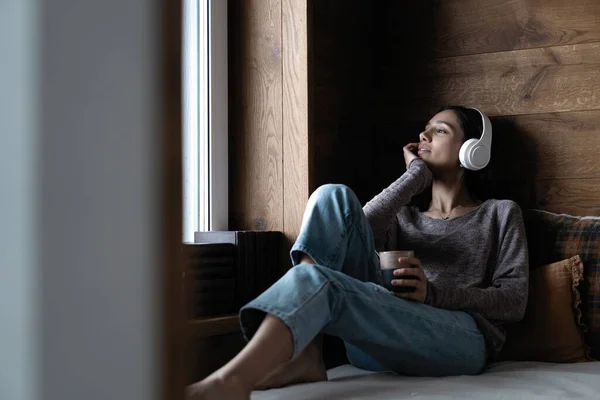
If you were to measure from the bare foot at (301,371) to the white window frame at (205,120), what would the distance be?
2.14 feet

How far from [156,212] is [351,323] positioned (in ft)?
4.00

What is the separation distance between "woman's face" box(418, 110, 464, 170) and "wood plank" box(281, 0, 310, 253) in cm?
34

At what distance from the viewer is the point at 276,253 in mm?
2164

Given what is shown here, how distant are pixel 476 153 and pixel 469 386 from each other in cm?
74

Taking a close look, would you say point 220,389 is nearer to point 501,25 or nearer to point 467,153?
point 467,153

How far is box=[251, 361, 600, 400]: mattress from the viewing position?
4.90ft

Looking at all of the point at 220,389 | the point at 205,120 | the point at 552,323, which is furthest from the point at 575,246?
the point at 220,389

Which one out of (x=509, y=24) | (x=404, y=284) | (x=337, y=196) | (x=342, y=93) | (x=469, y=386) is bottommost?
(x=469, y=386)

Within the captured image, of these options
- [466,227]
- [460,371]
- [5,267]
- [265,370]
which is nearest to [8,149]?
[5,267]

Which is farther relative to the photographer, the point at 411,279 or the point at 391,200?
the point at 391,200

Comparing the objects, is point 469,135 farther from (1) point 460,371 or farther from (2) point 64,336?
(2) point 64,336

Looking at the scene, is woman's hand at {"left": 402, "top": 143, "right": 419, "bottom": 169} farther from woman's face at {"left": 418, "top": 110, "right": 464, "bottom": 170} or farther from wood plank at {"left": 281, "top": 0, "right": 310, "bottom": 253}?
wood plank at {"left": 281, "top": 0, "right": 310, "bottom": 253}

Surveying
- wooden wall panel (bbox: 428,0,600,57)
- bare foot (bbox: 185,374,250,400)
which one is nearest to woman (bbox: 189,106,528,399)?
bare foot (bbox: 185,374,250,400)

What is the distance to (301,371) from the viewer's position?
5.38 feet
